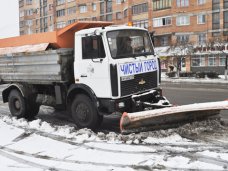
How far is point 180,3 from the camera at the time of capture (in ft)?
171

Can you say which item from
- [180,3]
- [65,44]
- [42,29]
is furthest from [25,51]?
[42,29]

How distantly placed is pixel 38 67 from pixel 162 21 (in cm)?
4535

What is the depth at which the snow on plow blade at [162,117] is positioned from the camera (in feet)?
26.8

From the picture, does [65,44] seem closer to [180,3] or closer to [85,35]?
[85,35]

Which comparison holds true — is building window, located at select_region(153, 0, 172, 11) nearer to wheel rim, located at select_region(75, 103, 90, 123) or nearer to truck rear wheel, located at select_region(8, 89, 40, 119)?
truck rear wheel, located at select_region(8, 89, 40, 119)

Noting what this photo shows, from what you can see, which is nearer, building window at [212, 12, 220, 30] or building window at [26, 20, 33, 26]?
building window at [212, 12, 220, 30]

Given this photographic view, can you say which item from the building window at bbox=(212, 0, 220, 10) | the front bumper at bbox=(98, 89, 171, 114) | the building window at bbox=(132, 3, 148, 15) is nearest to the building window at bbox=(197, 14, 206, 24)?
the building window at bbox=(212, 0, 220, 10)

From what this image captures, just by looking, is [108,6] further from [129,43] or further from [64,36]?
[129,43]

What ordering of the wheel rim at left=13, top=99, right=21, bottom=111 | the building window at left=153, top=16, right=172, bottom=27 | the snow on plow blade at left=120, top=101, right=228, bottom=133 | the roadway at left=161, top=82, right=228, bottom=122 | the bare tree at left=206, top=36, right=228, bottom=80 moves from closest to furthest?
the snow on plow blade at left=120, top=101, right=228, bottom=133 → the wheel rim at left=13, top=99, right=21, bottom=111 → the roadway at left=161, top=82, right=228, bottom=122 → the bare tree at left=206, top=36, right=228, bottom=80 → the building window at left=153, top=16, right=172, bottom=27

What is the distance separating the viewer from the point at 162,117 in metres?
8.56

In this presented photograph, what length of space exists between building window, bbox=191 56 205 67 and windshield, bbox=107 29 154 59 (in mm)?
39691

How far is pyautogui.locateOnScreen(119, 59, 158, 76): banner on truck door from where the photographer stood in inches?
352

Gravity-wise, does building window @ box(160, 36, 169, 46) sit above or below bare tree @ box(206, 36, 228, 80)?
above

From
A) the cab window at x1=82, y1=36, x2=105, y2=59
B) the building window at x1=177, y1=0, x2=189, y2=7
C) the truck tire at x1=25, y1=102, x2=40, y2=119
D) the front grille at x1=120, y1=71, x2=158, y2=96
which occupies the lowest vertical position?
the truck tire at x1=25, y1=102, x2=40, y2=119
